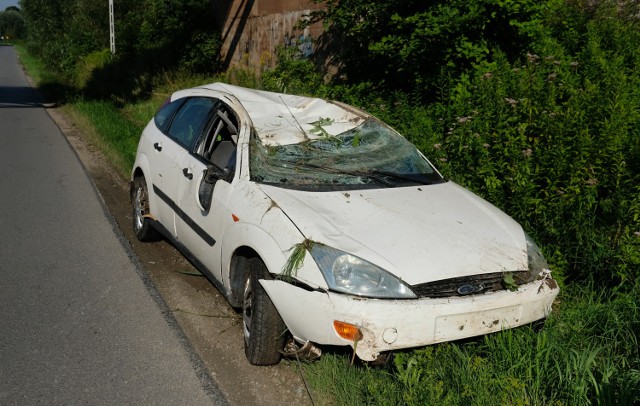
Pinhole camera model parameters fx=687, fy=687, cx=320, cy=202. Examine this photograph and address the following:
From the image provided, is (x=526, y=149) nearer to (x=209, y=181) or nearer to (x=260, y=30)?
(x=209, y=181)

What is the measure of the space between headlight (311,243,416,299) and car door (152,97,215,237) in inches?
78.1

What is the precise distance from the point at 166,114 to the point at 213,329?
101 inches

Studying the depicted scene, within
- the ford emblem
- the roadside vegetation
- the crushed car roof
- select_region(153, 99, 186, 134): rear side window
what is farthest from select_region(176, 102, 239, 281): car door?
the ford emblem

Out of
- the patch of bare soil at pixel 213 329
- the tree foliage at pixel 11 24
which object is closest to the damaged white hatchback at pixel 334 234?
the patch of bare soil at pixel 213 329

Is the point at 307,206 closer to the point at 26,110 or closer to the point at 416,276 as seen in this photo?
the point at 416,276

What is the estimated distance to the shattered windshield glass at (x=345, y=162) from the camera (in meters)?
4.80

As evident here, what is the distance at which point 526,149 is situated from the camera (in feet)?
18.4

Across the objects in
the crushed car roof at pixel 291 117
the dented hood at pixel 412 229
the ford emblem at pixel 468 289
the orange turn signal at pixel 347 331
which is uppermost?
the crushed car roof at pixel 291 117

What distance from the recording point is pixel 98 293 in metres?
5.58

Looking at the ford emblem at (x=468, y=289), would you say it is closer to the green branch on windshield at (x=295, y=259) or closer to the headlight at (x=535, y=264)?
the headlight at (x=535, y=264)

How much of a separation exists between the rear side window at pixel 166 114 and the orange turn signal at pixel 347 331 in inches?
132

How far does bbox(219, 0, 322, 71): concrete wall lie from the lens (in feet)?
46.1

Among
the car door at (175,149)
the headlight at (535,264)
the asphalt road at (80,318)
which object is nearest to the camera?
the asphalt road at (80,318)

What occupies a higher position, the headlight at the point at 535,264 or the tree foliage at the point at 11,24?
the headlight at the point at 535,264
